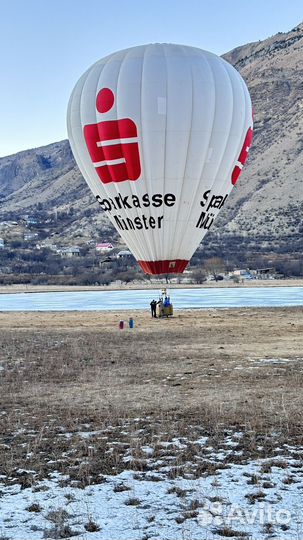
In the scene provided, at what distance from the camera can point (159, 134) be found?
24875mm

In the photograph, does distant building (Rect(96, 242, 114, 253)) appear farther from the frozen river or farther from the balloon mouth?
the balloon mouth

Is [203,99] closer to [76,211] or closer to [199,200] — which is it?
[199,200]

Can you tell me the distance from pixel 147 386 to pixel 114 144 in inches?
460

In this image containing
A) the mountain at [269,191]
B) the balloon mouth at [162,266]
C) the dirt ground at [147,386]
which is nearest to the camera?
the dirt ground at [147,386]

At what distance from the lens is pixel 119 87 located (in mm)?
25062

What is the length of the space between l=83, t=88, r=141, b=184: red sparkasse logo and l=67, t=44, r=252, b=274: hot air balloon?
0.13ft

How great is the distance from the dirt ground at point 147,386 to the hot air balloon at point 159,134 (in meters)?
5.31

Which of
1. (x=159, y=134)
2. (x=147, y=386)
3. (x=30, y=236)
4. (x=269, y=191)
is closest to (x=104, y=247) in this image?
→ (x=269, y=191)

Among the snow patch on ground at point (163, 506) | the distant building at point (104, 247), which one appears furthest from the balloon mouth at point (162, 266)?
the distant building at point (104, 247)

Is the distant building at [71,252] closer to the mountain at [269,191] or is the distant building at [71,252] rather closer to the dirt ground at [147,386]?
the mountain at [269,191]

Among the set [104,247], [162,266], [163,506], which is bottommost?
[163,506]

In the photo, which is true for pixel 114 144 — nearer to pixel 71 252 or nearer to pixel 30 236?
pixel 71 252

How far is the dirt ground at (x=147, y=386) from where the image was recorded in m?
11.6

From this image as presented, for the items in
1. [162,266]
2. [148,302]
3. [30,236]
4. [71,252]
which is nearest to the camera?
[162,266]
